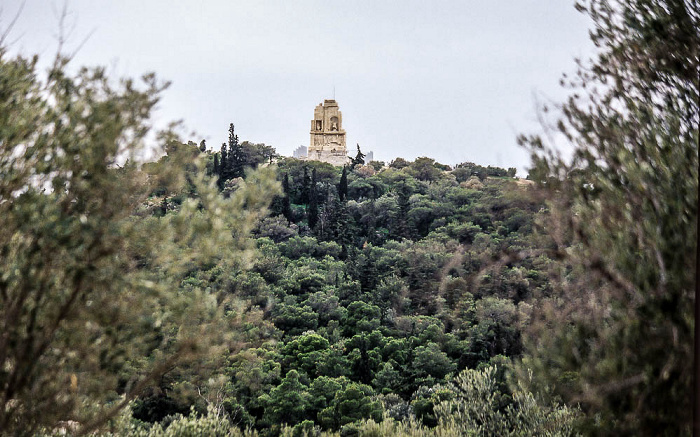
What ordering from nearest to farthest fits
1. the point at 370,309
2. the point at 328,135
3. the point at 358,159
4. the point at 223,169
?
the point at 370,309, the point at 223,169, the point at 358,159, the point at 328,135

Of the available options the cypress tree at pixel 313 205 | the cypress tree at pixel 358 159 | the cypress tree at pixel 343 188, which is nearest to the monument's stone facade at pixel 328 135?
the cypress tree at pixel 358 159

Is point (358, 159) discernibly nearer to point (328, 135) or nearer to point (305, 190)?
point (328, 135)

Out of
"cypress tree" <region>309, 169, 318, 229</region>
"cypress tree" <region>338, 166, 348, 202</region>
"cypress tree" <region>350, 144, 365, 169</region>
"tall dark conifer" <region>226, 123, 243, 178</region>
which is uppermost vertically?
"cypress tree" <region>350, 144, 365, 169</region>

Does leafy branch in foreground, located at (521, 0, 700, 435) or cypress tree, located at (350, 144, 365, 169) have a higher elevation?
cypress tree, located at (350, 144, 365, 169)

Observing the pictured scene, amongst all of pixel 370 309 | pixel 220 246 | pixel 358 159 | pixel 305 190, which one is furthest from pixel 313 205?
pixel 220 246

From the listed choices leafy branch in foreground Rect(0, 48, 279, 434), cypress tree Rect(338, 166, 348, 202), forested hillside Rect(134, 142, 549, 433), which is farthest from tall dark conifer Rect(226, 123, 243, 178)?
leafy branch in foreground Rect(0, 48, 279, 434)

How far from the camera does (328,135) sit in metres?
61.9

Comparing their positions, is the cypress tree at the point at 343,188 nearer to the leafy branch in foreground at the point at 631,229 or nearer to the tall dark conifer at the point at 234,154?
the tall dark conifer at the point at 234,154

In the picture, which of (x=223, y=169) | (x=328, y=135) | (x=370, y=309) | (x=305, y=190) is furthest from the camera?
(x=328, y=135)

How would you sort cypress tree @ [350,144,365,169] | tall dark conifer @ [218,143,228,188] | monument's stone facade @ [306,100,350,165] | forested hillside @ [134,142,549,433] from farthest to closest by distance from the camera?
monument's stone facade @ [306,100,350,165] < cypress tree @ [350,144,365,169] < tall dark conifer @ [218,143,228,188] < forested hillside @ [134,142,549,433]

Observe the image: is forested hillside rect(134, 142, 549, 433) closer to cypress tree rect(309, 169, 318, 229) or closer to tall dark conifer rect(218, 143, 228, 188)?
cypress tree rect(309, 169, 318, 229)

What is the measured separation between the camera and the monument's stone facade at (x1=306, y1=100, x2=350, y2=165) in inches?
2315

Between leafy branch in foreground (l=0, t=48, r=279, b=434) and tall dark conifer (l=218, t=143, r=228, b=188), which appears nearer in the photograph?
leafy branch in foreground (l=0, t=48, r=279, b=434)

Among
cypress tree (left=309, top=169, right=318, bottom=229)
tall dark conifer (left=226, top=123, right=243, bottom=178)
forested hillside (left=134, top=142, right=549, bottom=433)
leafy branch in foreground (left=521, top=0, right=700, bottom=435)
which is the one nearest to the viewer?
leafy branch in foreground (left=521, top=0, right=700, bottom=435)
